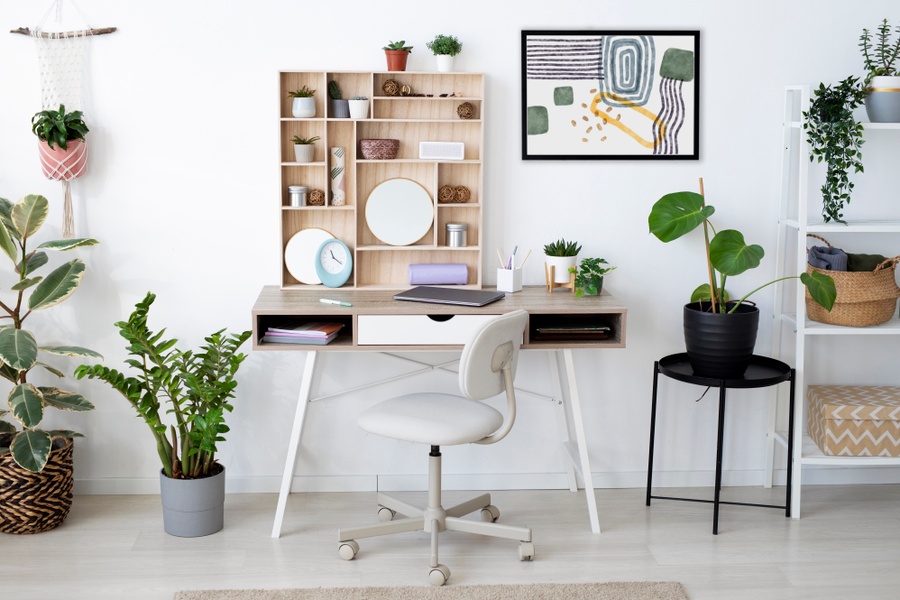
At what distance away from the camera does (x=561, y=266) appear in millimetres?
3488

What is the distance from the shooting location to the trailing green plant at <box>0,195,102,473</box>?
310 cm

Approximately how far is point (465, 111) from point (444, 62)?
0.18 metres

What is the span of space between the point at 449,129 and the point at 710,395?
1.41m

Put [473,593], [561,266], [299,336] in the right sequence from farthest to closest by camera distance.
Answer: [561,266]
[299,336]
[473,593]

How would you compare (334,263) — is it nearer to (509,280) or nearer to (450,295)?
(450,295)

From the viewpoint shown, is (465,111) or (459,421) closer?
(459,421)

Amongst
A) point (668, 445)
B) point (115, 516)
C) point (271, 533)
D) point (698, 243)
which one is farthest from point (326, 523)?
point (698, 243)

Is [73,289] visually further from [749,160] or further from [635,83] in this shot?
[749,160]

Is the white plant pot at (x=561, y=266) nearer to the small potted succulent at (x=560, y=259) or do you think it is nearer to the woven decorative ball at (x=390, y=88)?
the small potted succulent at (x=560, y=259)

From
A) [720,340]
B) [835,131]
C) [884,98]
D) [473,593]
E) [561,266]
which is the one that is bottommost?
[473,593]

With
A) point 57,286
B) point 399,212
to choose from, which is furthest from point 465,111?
point 57,286

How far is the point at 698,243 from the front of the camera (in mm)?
3664

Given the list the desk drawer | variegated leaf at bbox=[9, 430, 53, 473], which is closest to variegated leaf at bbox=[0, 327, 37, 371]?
variegated leaf at bbox=[9, 430, 53, 473]

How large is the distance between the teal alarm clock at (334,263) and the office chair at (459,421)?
0.57m
